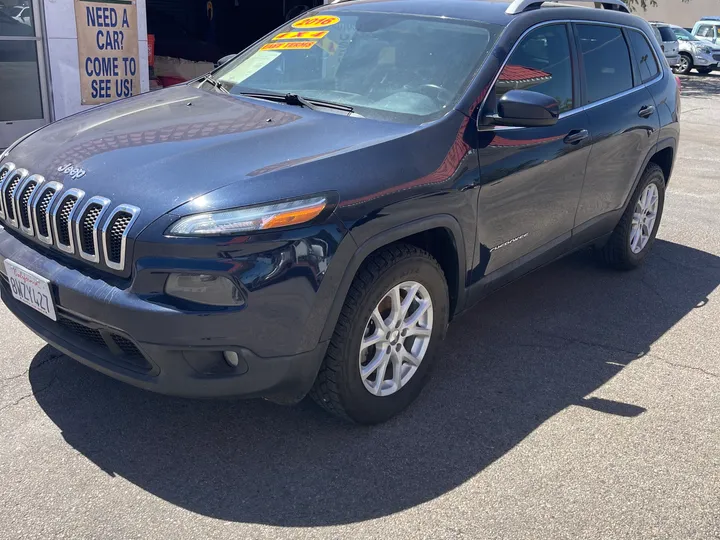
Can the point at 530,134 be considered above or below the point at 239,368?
above

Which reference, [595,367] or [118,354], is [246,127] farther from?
[595,367]

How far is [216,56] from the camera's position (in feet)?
41.7

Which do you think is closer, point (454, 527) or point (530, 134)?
point (454, 527)

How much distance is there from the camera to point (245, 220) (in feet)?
8.75

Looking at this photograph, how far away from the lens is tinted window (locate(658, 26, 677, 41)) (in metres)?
24.0

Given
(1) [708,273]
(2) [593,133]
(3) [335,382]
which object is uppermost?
(2) [593,133]

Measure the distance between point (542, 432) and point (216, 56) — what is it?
1079cm

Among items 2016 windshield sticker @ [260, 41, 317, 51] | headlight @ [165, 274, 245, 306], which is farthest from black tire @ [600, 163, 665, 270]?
headlight @ [165, 274, 245, 306]

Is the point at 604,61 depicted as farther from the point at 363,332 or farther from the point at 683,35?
the point at 683,35

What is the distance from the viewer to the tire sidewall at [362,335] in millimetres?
3051

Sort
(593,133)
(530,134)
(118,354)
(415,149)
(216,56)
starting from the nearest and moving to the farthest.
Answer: (118,354), (415,149), (530,134), (593,133), (216,56)

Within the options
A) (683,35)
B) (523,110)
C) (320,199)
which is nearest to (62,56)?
(523,110)

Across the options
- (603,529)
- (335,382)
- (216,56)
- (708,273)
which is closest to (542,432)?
(603,529)

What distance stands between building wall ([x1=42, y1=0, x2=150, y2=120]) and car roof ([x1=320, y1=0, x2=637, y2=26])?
4.58m
